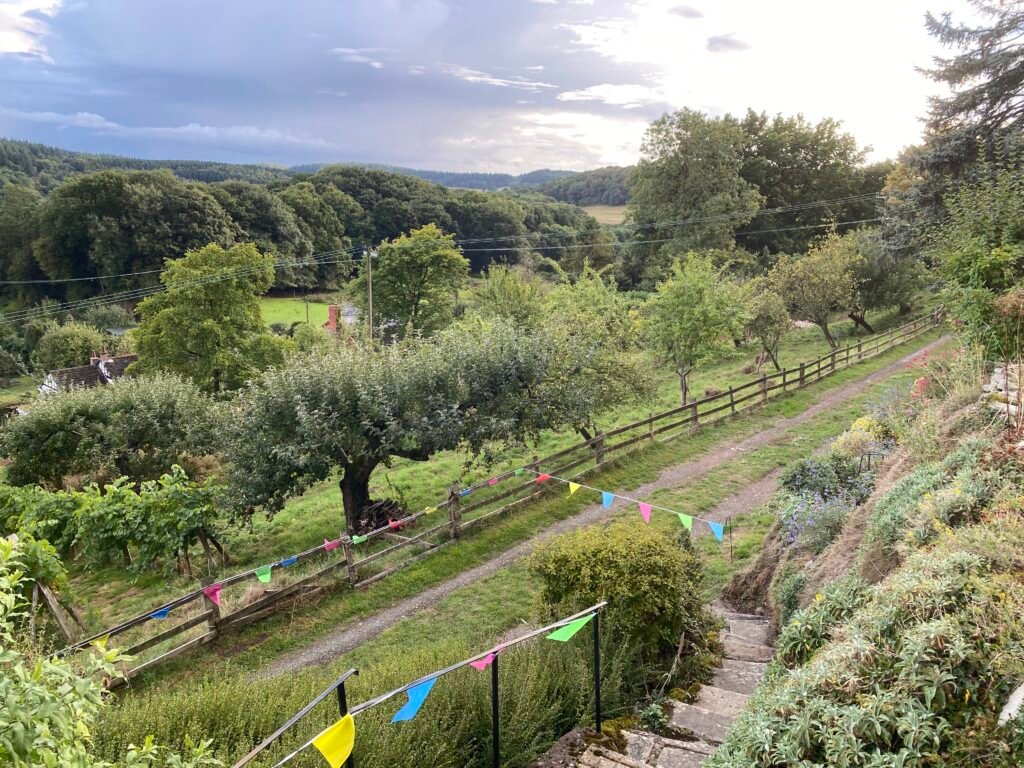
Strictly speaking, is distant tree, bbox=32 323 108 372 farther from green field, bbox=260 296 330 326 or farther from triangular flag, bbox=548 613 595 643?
triangular flag, bbox=548 613 595 643

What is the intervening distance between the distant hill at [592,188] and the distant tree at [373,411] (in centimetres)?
9395

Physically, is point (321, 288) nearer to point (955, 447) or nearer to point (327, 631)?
point (327, 631)

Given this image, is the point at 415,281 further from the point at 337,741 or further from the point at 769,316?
the point at 337,741

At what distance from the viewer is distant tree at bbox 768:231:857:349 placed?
932 inches

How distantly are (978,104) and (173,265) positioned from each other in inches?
1173

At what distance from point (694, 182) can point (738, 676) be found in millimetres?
36349

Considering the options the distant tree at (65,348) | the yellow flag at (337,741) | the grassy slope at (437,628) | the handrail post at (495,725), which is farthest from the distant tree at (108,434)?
the distant tree at (65,348)

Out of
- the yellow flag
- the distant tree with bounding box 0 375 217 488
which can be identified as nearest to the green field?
the distant tree with bounding box 0 375 217 488

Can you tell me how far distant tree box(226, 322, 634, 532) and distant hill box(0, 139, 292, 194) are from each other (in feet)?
275

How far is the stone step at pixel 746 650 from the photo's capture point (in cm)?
673

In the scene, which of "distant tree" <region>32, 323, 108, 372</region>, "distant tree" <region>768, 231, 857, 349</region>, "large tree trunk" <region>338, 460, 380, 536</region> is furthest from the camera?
"distant tree" <region>32, 323, 108, 372</region>

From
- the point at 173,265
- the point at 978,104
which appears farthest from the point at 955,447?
the point at 173,265

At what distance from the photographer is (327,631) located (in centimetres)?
905

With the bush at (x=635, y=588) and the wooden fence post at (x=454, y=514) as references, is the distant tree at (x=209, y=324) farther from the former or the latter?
the bush at (x=635, y=588)
